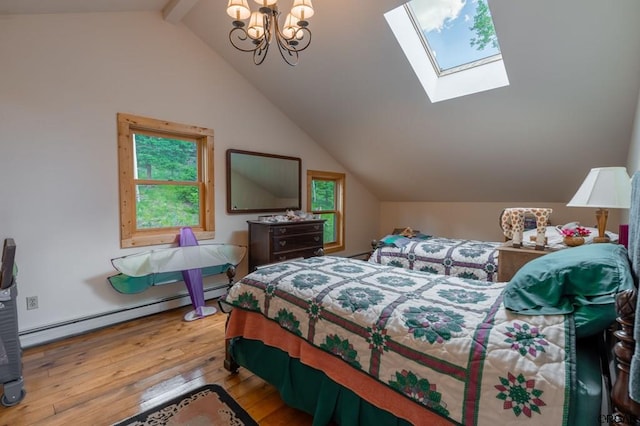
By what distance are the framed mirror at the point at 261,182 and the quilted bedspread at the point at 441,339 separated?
2079 millimetres

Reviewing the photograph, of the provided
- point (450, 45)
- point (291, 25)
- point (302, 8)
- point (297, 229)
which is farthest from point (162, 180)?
point (450, 45)

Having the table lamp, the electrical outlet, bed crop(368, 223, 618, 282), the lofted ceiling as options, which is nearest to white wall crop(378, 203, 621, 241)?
the lofted ceiling

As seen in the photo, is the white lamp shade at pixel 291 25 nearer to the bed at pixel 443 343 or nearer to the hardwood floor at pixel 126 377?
the bed at pixel 443 343

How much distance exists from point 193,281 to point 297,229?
1.33 m

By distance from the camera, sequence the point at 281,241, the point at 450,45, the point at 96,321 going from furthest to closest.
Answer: the point at 281,241 < the point at 450,45 < the point at 96,321

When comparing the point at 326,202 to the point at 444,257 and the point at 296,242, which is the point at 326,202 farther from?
the point at 444,257

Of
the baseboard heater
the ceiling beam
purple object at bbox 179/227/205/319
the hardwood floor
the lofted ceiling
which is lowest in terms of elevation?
the hardwood floor

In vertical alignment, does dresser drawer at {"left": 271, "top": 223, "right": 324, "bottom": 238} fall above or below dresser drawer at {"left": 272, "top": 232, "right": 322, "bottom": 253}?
above

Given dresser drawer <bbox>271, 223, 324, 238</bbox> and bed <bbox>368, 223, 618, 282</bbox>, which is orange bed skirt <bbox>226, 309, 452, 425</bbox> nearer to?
dresser drawer <bbox>271, 223, 324, 238</bbox>

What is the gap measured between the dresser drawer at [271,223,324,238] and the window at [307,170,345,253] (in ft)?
2.67

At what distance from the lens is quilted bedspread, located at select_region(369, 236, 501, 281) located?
9.71 ft

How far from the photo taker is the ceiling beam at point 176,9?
276 centimetres

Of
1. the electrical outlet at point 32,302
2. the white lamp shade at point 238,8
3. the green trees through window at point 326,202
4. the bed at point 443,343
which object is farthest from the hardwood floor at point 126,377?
the green trees through window at point 326,202

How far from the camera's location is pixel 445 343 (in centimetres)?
108
